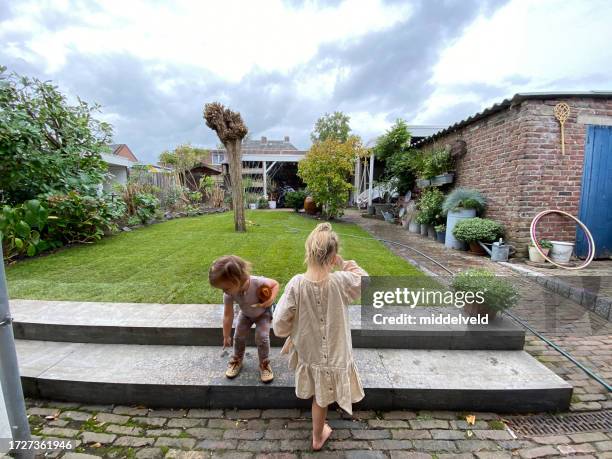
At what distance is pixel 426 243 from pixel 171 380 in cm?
558

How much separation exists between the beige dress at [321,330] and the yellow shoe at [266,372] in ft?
1.44

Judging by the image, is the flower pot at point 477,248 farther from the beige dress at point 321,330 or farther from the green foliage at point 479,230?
the beige dress at point 321,330

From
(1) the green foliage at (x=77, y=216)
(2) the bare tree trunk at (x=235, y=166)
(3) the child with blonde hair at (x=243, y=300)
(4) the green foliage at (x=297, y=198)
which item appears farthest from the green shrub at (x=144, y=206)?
(3) the child with blonde hair at (x=243, y=300)

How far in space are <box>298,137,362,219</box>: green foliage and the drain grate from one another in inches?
284

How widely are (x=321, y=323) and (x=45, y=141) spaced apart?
21.2ft

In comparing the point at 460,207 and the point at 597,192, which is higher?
the point at 597,192

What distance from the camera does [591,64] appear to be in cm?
485

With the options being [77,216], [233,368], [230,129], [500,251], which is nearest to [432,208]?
[500,251]

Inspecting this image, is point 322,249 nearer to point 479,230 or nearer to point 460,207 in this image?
point 479,230

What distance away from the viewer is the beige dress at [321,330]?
1.38 m

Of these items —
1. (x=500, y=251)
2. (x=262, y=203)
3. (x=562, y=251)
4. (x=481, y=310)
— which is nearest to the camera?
(x=481, y=310)

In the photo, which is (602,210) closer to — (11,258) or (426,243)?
(426,243)

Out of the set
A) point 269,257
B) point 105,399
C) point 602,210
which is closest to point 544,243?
point 602,210

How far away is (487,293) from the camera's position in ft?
7.33
